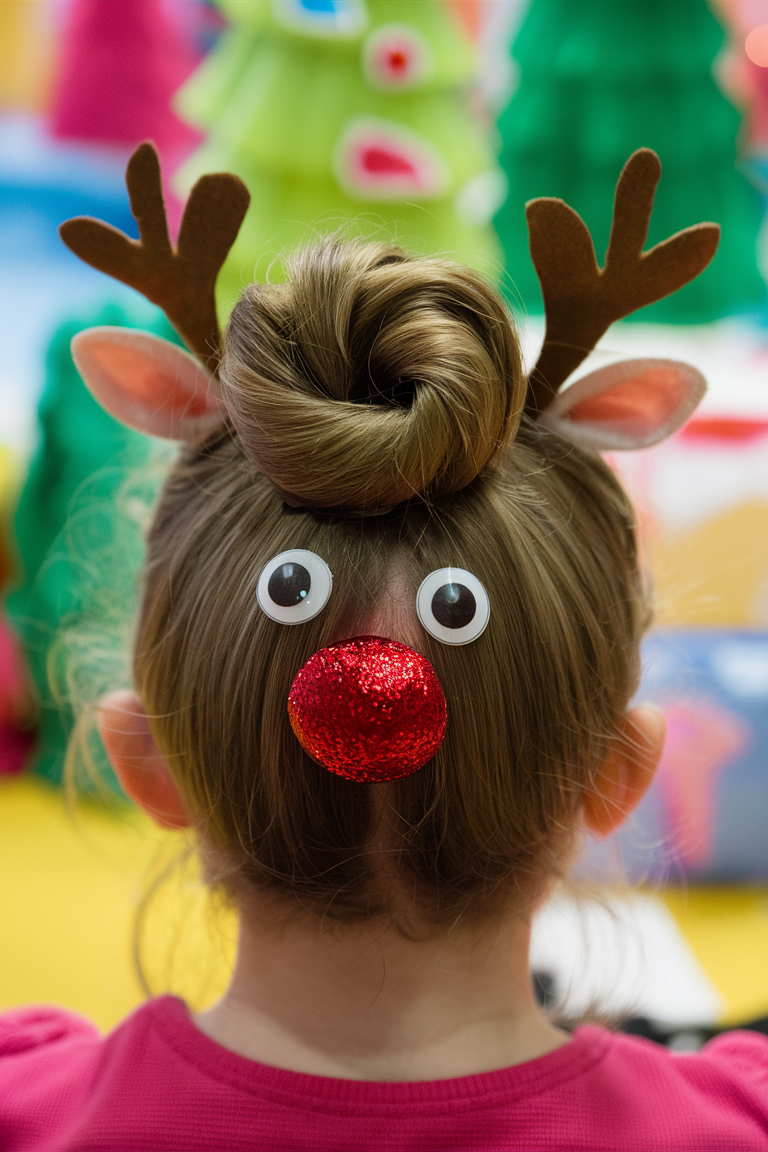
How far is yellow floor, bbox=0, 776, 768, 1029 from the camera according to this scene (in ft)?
3.59

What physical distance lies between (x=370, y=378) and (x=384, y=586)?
95mm

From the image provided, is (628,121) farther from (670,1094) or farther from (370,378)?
(670,1094)

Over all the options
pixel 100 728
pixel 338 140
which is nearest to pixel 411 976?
pixel 100 728

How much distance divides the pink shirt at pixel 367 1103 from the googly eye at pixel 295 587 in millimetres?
228

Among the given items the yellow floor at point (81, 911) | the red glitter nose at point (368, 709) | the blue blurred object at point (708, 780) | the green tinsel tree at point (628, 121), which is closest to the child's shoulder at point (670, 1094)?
the red glitter nose at point (368, 709)

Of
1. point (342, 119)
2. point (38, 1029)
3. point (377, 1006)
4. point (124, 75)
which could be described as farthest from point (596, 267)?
point (124, 75)

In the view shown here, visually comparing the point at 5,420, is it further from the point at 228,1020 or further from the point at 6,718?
the point at 228,1020

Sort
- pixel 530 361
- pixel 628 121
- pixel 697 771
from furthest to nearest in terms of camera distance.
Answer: pixel 628 121 → pixel 530 361 → pixel 697 771

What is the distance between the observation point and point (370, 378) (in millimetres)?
505

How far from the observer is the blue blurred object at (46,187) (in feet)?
9.12

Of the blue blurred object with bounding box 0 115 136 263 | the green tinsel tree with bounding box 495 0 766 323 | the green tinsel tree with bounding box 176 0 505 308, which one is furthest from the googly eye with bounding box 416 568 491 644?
the blue blurred object with bounding box 0 115 136 263

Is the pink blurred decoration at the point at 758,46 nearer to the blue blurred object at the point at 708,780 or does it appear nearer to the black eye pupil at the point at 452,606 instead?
the blue blurred object at the point at 708,780

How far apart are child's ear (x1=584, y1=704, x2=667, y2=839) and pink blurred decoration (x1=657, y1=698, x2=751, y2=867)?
559 millimetres

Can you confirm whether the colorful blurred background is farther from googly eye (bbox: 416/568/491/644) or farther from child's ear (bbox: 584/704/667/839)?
googly eye (bbox: 416/568/491/644)
